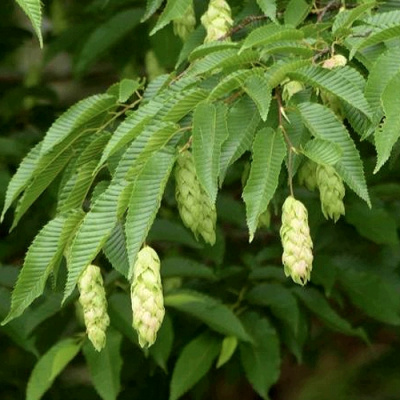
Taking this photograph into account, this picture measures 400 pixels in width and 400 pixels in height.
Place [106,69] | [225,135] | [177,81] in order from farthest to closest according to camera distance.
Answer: [106,69]
[177,81]
[225,135]

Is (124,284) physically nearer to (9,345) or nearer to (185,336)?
(185,336)

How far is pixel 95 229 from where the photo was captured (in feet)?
5.66

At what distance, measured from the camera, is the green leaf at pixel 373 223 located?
2881mm

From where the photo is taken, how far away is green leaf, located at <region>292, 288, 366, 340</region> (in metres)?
2.83

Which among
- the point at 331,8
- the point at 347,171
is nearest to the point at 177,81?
the point at 347,171

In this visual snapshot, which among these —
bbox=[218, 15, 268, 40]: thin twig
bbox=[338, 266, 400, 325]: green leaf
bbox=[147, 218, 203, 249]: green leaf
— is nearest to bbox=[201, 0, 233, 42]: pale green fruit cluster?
bbox=[218, 15, 268, 40]: thin twig

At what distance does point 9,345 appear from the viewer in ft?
10.9

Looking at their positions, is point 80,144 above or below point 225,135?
below

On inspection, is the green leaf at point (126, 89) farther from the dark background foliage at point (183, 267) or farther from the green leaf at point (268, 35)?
the dark background foliage at point (183, 267)

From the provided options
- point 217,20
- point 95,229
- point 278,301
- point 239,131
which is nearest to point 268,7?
point 217,20

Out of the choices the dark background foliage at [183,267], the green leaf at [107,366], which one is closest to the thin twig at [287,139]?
the dark background foliage at [183,267]

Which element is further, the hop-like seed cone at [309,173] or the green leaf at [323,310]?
the green leaf at [323,310]

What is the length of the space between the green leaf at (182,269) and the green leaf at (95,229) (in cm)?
97

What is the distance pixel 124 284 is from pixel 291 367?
2011 millimetres
